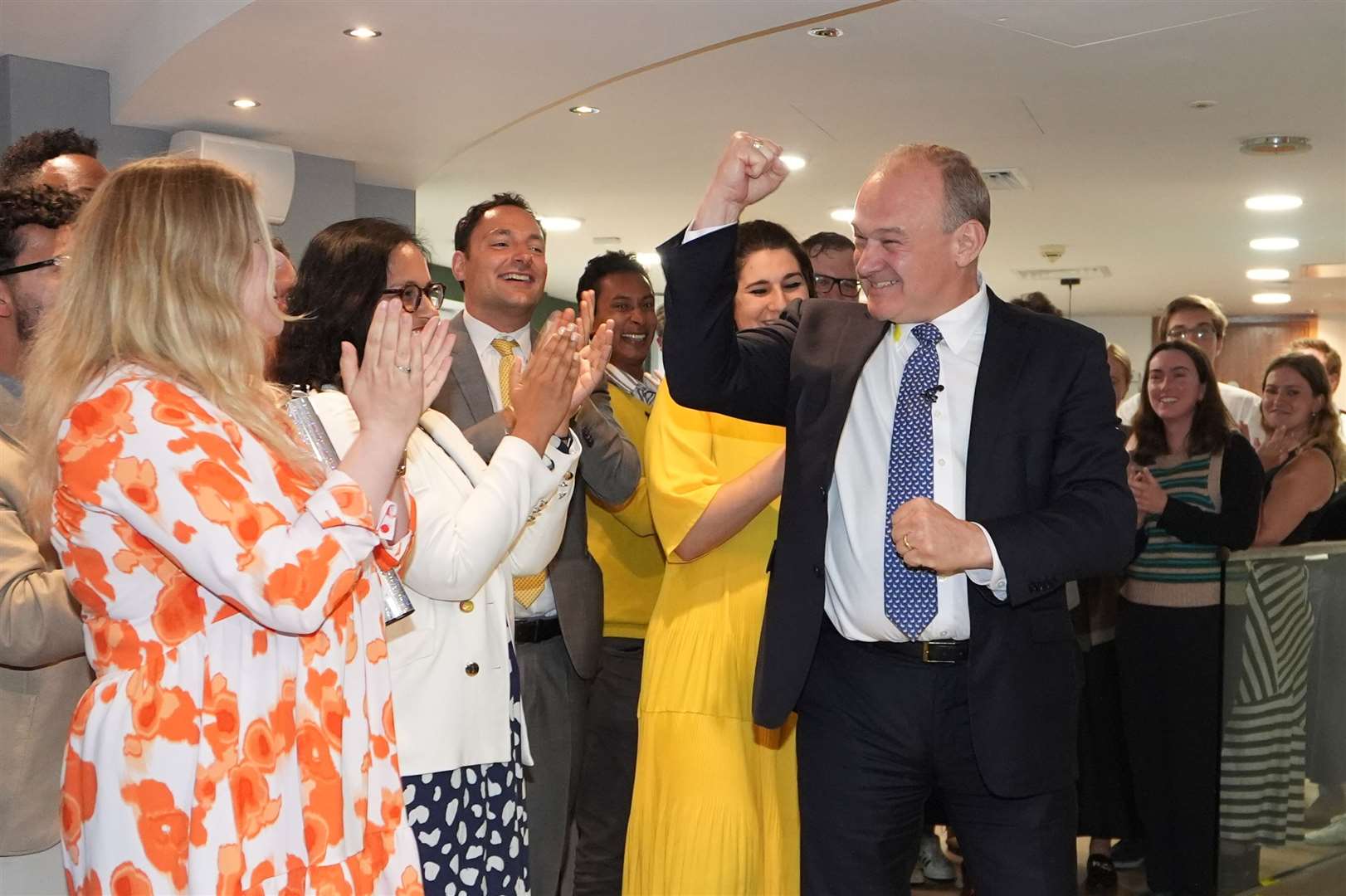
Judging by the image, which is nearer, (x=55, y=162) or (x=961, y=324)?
(x=961, y=324)

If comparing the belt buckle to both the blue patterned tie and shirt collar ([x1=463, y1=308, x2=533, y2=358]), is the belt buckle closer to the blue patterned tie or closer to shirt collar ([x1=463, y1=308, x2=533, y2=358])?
the blue patterned tie

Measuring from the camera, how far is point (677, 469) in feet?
9.06

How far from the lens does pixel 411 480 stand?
220cm

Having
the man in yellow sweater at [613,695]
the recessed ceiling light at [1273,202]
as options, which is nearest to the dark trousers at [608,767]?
the man in yellow sweater at [613,695]

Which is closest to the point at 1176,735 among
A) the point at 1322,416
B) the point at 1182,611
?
the point at 1182,611

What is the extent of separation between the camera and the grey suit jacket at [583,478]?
2861 mm

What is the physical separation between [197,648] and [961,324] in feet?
4.60

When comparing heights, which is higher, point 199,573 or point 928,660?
point 199,573

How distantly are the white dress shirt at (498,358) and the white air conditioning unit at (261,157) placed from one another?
3.16m

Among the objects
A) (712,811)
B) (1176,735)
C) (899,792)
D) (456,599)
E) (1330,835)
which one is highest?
(456,599)

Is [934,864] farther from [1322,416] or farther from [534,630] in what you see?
[1322,416]

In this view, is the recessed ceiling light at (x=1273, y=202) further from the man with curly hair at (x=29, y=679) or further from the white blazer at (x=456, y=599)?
the man with curly hair at (x=29, y=679)

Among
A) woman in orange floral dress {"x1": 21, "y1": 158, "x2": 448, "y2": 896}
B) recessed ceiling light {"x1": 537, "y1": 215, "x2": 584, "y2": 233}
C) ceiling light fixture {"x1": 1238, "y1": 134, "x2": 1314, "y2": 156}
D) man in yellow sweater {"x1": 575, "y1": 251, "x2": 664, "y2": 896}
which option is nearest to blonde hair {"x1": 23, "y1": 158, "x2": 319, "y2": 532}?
woman in orange floral dress {"x1": 21, "y1": 158, "x2": 448, "y2": 896}

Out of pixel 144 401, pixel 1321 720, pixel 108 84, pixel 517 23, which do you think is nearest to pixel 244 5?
pixel 517 23
